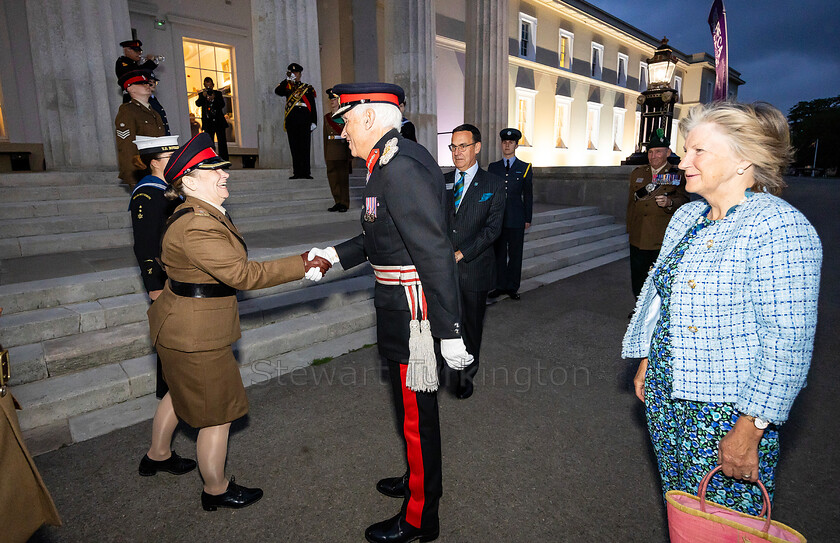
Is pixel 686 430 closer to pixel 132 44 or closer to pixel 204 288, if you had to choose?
pixel 204 288

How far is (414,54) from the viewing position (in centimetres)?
1126

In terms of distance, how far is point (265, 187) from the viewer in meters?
9.11

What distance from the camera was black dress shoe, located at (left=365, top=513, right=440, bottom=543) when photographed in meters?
2.34

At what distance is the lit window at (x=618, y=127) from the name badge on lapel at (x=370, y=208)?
106ft

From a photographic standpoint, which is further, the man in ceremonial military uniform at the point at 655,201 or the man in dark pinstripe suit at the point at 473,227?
the man in ceremonial military uniform at the point at 655,201

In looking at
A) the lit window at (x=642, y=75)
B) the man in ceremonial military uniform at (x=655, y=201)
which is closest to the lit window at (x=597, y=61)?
the lit window at (x=642, y=75)

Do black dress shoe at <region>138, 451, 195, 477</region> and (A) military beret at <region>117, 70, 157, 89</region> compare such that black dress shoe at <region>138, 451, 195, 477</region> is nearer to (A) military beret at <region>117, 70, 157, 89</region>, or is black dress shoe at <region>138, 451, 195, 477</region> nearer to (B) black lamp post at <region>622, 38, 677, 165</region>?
(A) military beret at <region>117, 70, 157, 89</region>

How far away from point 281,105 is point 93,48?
134 inches

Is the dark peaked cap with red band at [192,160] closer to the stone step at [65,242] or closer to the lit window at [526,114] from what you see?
the stone step at [65,242]

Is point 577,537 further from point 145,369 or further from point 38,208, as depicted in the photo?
point 38,208

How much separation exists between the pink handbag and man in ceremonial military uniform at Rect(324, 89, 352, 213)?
24.4 feet

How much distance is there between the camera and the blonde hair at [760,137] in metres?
1.55

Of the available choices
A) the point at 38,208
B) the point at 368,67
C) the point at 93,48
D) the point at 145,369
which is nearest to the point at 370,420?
the point at 145,369

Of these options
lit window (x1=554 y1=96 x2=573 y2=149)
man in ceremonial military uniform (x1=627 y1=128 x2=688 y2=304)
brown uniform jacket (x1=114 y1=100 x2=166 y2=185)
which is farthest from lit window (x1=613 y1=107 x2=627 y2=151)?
brown uniform jacket (x1=114 y1=100 x2=166 y2=185)
